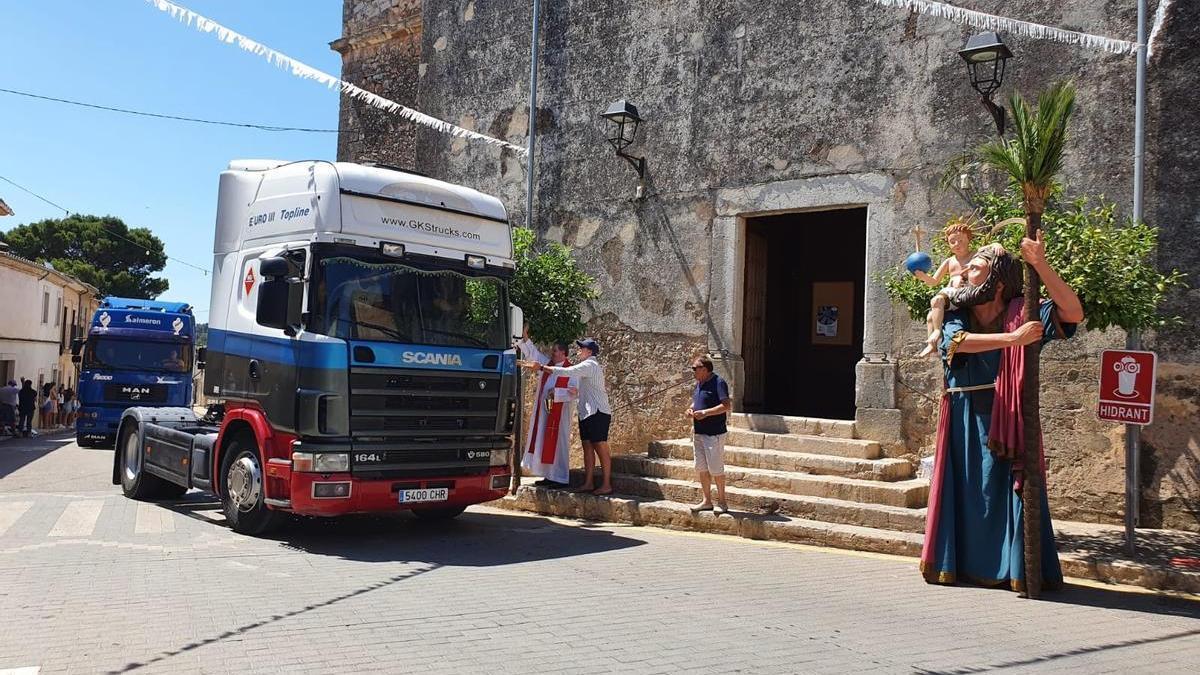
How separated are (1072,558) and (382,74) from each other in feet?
43.4

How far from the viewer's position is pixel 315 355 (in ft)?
23.4

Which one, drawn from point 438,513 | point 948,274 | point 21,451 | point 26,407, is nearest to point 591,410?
point 438,513

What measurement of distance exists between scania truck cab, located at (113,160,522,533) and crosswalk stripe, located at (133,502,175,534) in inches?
18.1

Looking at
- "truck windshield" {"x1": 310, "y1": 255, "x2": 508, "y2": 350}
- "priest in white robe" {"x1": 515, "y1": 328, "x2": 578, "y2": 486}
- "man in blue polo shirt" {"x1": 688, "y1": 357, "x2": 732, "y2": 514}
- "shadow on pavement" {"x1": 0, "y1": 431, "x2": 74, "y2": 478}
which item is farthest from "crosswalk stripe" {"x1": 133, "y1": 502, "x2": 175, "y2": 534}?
"shadow on pavement" {"x1": 0, "y1": 431, "x2": 74, "y2": 478}

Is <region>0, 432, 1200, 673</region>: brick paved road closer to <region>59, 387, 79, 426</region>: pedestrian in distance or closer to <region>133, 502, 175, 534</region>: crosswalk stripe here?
<region>133, 502, 175, 534</region>: crosswalk stripe

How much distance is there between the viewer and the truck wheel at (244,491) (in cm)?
773

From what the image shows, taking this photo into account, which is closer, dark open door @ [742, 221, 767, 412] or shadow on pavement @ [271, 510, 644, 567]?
shadow on pavement @ [271, 510, 644, 567]

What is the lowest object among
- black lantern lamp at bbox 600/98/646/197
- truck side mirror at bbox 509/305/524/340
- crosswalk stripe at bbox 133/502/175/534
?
crosswalk stripe at bbox 133/502/175/534

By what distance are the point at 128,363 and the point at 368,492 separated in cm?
1231

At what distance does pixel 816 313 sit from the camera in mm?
13266

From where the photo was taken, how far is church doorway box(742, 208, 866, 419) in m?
12.9

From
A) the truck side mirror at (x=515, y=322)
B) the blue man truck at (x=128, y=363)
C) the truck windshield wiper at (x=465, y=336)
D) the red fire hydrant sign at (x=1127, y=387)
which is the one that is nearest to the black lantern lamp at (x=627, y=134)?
the truck side mirror at (x=515, y=322)

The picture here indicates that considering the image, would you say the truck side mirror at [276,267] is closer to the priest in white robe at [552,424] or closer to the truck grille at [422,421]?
the truck grille at [422,421]

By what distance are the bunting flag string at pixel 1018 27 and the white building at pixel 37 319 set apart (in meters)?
27.4
